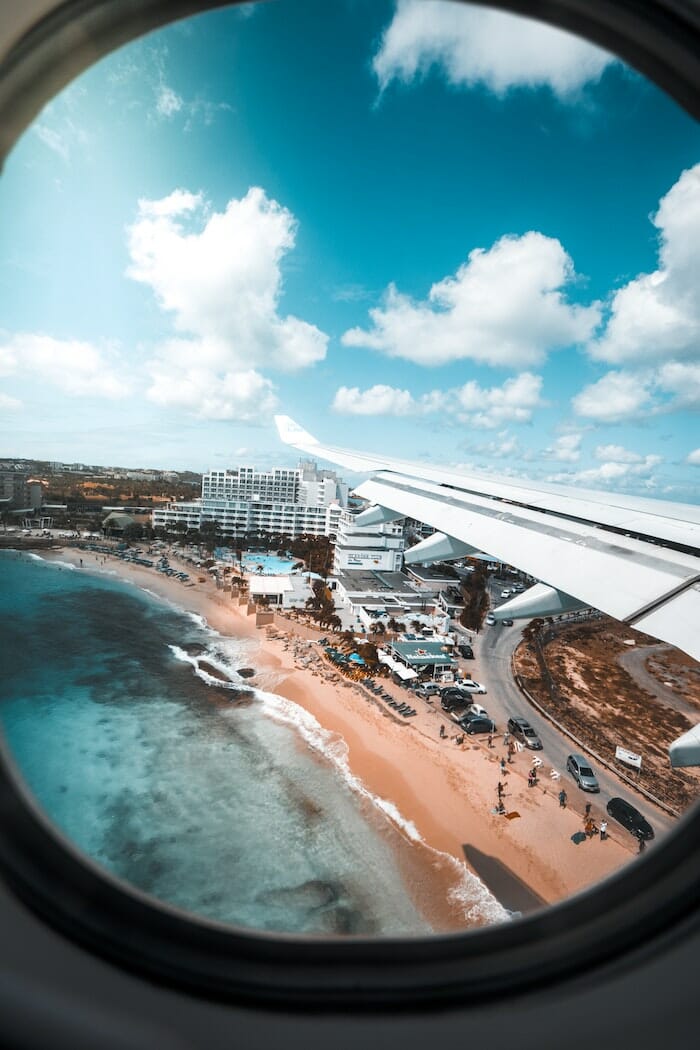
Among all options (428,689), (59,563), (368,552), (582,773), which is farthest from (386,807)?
(59,563)

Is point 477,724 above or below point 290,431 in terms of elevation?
below

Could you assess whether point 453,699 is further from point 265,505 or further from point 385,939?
point 265,505

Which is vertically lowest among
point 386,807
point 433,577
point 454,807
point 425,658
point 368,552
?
point 386,807

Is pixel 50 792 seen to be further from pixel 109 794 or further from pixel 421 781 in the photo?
pixel 421 781

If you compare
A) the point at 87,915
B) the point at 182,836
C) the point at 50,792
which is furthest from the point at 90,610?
the point at 87,915

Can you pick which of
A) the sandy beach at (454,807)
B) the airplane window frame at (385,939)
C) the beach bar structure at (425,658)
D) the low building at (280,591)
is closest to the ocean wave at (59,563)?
the low building at (280,591)

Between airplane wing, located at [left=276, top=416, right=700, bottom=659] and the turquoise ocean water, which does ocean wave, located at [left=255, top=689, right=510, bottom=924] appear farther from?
airplane wing, located at [left=276, top=416, right=700, bottom=659]
